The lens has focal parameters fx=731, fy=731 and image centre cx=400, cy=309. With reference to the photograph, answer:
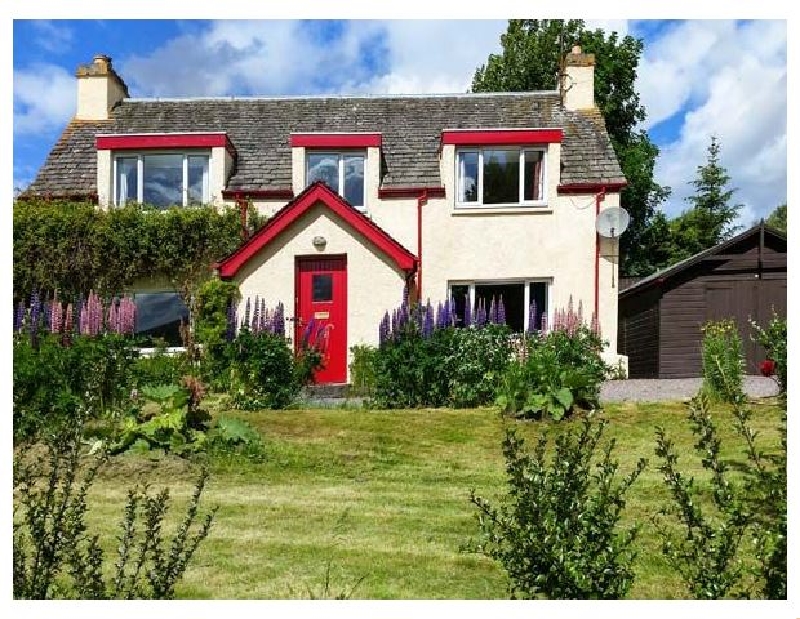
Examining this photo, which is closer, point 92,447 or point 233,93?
point 92,447

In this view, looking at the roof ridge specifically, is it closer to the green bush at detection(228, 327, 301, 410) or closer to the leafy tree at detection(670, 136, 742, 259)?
the leafy tree at detection(670, 136, 742, 259)

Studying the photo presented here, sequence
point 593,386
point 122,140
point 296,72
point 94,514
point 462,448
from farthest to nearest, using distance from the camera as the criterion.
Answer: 1. point 122,140
2. point 593,386
3. point 462,448
4. point 296,72
5. point 94,514

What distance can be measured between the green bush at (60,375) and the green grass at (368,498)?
1.25 m

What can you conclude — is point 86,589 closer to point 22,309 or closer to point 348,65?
point 348,65

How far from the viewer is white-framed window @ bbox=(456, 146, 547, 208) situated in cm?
1564

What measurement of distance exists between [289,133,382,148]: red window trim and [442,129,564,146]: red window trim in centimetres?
168

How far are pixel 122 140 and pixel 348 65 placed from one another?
11.2 m

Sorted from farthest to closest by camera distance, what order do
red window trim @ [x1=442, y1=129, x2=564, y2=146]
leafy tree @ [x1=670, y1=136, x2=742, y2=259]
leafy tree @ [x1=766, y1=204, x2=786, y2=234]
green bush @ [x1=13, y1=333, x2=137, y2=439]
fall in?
leafy tree @ [x1=670, y1=136, x2=742, y2=259] → red window trim @ [x1=442, y1=129, x2=564, y2=146] → leafy tree @ [x1=766, y1=204, x2=786, y2=234] → green bush @ [x1=13, y1=333, x2=137, y2=439]

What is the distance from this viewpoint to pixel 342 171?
15867 mm

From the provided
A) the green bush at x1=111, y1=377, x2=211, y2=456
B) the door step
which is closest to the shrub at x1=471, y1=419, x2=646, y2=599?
the green bush at x1=111, y1=377, x2=211, y2=456

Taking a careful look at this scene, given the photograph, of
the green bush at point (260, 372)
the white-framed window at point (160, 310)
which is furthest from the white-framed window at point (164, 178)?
the green bush at point (260, 372)

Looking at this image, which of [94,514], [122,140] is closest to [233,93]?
[122,140]

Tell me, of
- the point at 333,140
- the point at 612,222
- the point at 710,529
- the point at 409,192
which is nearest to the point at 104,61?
the point at 333,140

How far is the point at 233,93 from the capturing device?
1806cm
